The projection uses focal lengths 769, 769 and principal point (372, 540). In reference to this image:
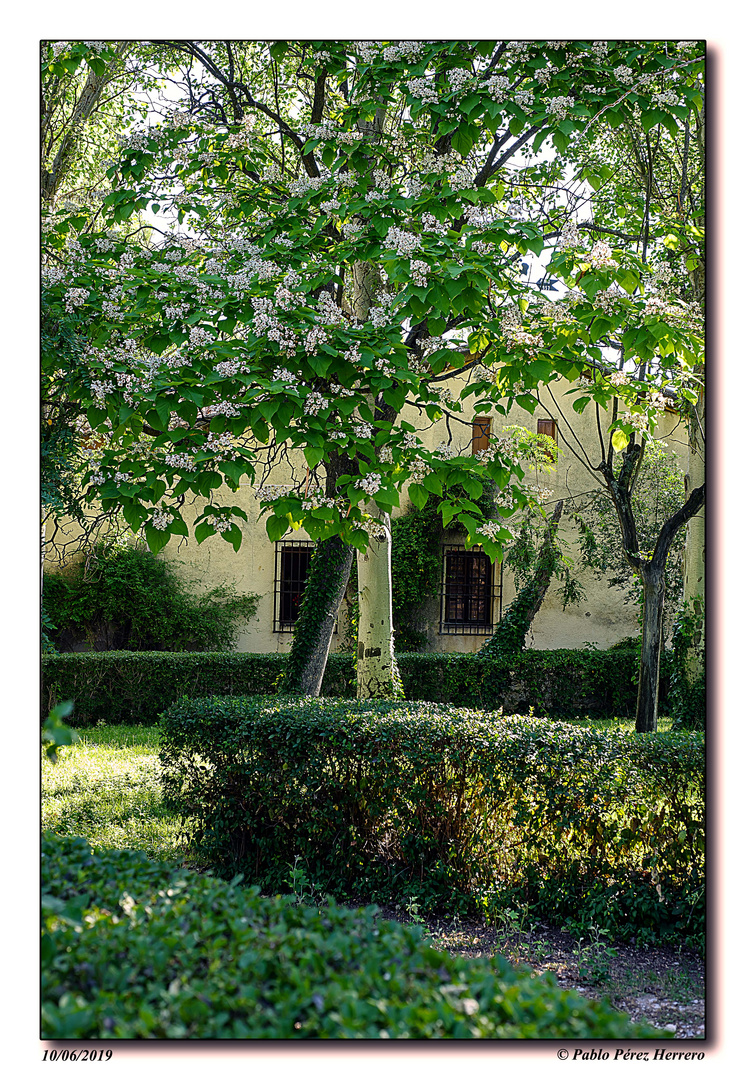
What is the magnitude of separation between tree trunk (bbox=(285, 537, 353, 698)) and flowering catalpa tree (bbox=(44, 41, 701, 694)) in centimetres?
165

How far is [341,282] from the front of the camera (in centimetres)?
358

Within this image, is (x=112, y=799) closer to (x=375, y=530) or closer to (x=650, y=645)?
(x=375, y=530)

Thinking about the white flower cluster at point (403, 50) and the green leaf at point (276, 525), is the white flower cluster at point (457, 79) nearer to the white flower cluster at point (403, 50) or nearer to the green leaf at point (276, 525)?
the white flower cluster at point (403, 50)

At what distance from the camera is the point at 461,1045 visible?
1.65 meters

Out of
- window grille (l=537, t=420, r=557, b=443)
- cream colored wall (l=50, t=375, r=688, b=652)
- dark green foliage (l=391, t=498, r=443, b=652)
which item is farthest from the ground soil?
window grille (l=537, t=420, r=557, b=443)

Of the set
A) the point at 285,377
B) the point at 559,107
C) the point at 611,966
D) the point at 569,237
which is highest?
the point at 559,107

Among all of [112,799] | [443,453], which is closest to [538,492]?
[443,453]

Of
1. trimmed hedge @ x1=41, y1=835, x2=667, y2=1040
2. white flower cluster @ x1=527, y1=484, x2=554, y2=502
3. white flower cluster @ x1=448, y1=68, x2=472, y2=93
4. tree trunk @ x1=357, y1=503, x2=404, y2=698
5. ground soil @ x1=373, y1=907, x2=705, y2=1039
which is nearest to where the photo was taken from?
trimmed hedge @ x1=41, y1=835, x2=667, y2=1040

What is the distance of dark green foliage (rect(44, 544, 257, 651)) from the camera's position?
10531 mm

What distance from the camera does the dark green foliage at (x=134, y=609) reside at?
1053cm

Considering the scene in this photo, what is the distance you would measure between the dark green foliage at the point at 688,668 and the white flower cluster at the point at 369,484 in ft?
15.7

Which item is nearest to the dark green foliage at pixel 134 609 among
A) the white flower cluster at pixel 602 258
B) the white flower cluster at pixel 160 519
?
the white flower cluster at pixel 160 519

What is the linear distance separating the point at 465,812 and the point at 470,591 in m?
8.83

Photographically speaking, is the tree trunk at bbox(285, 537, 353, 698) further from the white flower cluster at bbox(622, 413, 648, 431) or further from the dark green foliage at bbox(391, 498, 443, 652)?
the dark green foliage at bbox(391, 498, 443, 652)
